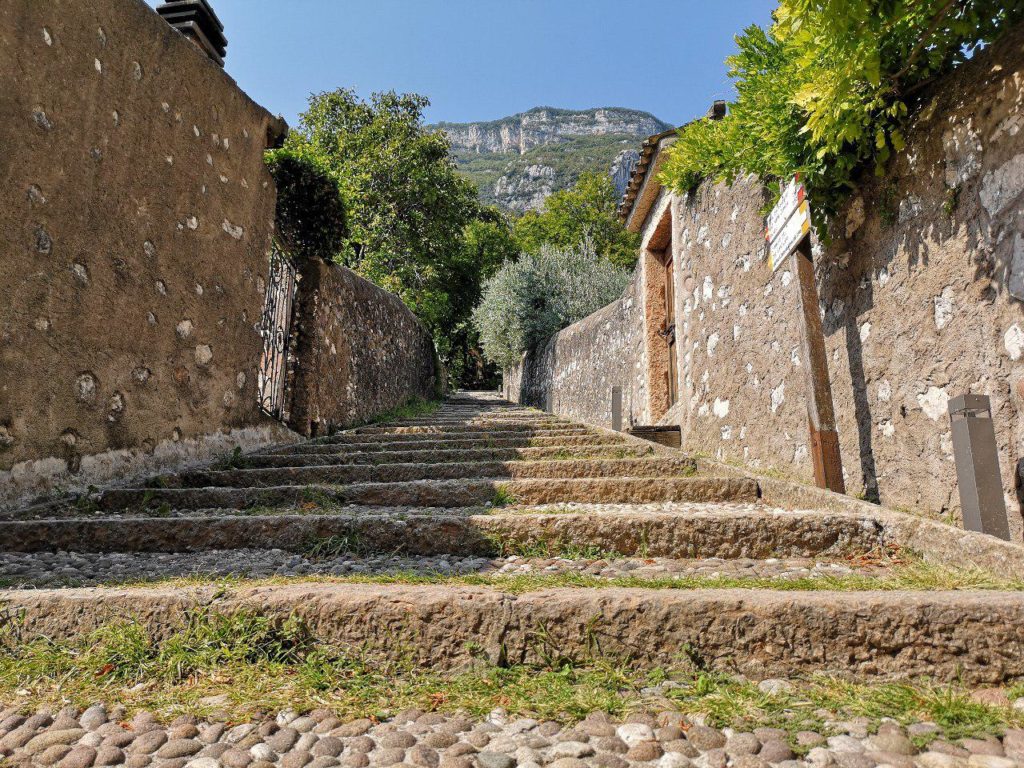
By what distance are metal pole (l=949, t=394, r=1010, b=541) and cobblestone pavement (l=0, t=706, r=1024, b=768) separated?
40.1 inches

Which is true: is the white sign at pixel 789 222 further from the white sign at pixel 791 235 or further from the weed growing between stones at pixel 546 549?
the weed growing between stones at pixel 546 549

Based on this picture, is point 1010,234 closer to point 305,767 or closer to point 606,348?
point 305,767

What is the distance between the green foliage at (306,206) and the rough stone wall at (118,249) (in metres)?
0.66

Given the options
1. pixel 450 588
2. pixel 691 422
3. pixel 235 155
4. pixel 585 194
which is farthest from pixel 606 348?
pixel 585 194

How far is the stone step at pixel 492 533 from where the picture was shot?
2.44 metres

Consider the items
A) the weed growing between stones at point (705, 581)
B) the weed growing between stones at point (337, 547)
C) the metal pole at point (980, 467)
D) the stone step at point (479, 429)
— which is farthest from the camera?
the stone step at point (479, 429)

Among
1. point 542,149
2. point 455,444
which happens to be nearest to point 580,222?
point 455,444

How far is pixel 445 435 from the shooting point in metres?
5.90

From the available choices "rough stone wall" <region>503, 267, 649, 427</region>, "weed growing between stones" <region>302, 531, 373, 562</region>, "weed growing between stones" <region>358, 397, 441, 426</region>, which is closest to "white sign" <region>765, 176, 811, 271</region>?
"weed growing between stones" <region>302, 531, 373, 562</region>

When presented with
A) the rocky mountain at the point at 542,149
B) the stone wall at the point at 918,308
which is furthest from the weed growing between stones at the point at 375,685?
the rocky mountain at the point at 542,149

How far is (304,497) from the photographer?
334 cm

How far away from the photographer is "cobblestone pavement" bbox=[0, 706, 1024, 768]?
3.89 feet

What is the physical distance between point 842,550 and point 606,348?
7.24 meters

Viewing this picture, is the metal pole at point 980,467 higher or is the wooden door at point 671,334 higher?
the wooden door at point 671,334
